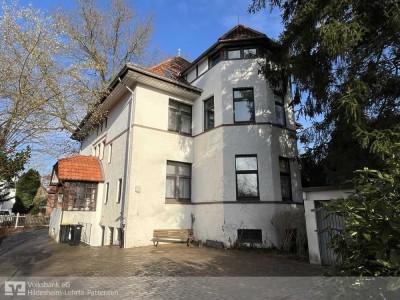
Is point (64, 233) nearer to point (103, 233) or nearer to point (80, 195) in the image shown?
point (103, 233)

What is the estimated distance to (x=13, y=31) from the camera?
23.3 feet

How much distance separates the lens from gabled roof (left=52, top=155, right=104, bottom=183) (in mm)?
14633

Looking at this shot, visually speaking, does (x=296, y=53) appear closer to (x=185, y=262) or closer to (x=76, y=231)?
(x=185, y=262)

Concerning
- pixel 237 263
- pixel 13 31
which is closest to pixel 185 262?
pixel 237 263

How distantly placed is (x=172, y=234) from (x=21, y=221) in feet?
61.4

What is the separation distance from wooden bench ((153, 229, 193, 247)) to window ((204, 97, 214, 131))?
5.35 meters

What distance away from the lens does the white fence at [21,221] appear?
2342 centimetres

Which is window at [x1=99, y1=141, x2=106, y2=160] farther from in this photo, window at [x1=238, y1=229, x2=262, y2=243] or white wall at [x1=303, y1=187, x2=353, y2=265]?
white wall at [x1=303, y1=187, x2=353, y2=265]

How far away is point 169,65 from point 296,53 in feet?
39.5

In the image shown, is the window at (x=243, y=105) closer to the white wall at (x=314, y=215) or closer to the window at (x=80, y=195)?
the white wall at (x=314, y=215)

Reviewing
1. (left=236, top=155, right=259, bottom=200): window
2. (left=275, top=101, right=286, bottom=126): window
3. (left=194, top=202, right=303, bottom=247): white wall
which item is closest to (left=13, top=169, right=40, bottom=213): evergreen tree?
(left=194, top=202, right=303, bottom=247): white wall

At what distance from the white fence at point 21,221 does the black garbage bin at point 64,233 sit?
12.3 m

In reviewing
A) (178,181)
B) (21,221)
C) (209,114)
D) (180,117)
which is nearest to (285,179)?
(209,114)

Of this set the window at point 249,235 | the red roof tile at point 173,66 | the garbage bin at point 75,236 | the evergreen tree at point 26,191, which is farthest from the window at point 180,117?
the evergreen tree at point 26,191
